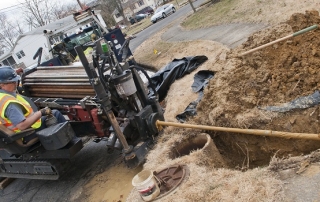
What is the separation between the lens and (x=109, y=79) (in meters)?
4.88

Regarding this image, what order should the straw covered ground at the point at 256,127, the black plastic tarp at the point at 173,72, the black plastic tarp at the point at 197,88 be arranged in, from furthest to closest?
the black plastic tarp at the point at 173,72 < the black plastic tarp at the point at 197,88 < the straw covered ground at the point at 256,127

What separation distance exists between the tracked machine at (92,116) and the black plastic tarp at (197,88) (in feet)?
1.61

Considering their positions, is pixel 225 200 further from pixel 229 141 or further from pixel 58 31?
pixel 58 31

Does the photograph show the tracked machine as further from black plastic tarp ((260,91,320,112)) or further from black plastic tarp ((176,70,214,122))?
black plastic tarp ((260,91,320,112))

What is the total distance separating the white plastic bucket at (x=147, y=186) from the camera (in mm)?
3709

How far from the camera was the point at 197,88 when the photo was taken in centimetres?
661

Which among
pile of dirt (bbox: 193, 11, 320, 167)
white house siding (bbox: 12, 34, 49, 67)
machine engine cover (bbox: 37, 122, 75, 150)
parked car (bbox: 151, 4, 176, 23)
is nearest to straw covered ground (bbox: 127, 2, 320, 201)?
pile of dirt (bbox: 193, 11, 320, 167)

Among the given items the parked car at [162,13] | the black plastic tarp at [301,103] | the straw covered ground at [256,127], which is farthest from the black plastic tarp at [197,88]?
the parked car at [162,13]

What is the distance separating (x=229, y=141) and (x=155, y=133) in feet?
3.88

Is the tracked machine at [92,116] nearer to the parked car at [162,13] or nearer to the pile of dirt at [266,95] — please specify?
the pile of dirt at [266,95]

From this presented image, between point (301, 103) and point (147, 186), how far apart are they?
95.8 inches

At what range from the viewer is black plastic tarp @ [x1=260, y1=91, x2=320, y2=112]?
14.4 ft

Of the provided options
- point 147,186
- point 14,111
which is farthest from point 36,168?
point 147,186

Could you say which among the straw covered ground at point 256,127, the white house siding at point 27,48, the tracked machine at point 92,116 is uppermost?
the white house siding at point 27,48
